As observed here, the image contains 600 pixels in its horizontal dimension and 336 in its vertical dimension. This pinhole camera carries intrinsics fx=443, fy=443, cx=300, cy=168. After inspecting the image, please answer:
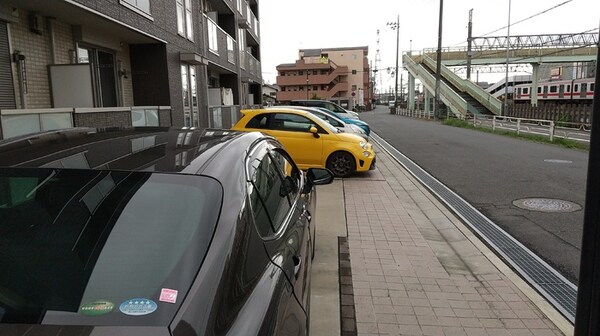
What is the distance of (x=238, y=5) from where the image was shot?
2356 centimetres

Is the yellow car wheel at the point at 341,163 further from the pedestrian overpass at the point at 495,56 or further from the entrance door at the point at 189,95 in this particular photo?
the pedestrian overpass at the point at 495,56

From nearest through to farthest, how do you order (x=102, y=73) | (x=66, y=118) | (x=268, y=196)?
1. (x=268, y=196)
2. (x=66, y=118)
3. (x=102, y=73)

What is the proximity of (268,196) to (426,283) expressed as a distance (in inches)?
98.1

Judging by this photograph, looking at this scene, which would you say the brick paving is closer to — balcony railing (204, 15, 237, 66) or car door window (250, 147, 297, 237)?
car door window (250, 147, 297, 237)

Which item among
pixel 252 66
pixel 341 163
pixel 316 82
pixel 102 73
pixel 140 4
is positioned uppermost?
pixel 316 82

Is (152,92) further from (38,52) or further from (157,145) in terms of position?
(157,145)

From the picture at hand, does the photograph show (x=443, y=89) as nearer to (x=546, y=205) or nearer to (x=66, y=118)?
(x=546, y=205)

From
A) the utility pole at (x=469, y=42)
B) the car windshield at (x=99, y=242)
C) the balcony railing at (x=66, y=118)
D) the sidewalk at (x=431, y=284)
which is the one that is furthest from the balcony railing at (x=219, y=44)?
the utility pole at (x=469, y=42)

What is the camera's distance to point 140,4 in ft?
33.2

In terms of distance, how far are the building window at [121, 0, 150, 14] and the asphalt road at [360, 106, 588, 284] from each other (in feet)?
25.9

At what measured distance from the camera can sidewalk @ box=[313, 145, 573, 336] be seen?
3607 mm

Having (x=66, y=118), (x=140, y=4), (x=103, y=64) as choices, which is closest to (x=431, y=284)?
(x=66, y=118)

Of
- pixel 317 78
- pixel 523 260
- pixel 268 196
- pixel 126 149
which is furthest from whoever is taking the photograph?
pixel 317 78

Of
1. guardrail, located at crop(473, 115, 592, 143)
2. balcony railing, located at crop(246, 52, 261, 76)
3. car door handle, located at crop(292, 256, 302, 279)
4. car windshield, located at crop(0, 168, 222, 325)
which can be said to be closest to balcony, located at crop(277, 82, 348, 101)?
guardrail, located at crop(473, 115, 592, 143)
